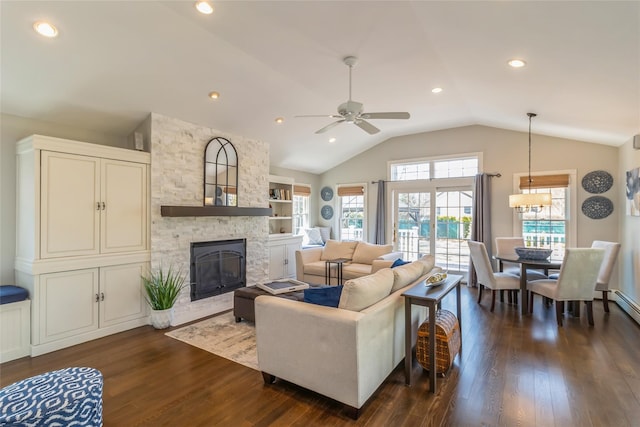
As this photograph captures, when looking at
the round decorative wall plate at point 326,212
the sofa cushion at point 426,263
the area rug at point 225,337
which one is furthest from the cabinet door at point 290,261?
the sofa cushion at point 426,263

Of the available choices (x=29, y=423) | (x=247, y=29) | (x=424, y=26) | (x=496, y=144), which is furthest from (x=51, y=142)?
(x=496, y=144)

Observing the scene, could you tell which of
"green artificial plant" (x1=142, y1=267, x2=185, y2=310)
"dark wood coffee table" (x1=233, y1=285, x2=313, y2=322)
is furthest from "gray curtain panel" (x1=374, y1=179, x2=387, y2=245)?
"green artificial plant" (x1=142, y1=267, x2=185, y2=310)

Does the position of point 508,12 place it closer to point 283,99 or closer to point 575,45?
point 575,45

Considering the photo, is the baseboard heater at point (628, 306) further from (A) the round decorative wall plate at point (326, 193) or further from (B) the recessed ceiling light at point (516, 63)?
(A) the round decorative wall plate at point (326, 193)

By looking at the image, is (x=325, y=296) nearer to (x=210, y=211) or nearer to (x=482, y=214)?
(x=210, y=211)

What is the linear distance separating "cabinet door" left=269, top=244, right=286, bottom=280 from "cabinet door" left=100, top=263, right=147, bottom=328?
2421mm

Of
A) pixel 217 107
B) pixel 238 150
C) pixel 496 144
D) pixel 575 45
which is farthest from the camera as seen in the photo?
pixel 496 144

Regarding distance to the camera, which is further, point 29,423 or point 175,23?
point 175,23

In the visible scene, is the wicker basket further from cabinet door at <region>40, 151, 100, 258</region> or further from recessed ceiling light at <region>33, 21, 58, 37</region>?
recessed ceiling light at <region>33, 21, 58, 37</region>

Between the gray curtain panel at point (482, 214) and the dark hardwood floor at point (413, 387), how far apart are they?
237 cm

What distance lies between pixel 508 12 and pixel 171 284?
4423mm

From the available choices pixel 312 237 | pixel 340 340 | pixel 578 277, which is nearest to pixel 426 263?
pixel 340 340

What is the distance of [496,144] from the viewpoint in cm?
597

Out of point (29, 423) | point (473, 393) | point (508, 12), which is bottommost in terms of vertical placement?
point (473, 393)
